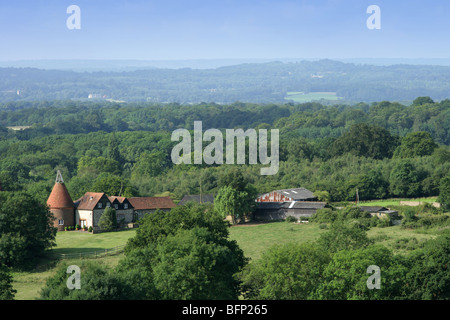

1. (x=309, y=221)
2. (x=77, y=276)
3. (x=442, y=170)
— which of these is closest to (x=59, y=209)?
(x=309, y=221)

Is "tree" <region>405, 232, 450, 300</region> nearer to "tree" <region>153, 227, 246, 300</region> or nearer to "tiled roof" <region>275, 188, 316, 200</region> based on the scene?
"tree" <region>153, 227, 246, 300</region>

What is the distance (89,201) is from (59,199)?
2.27 meters

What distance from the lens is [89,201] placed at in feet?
173

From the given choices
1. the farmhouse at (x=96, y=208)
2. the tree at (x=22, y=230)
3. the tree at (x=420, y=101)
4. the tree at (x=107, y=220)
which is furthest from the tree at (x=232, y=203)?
the tree at (x=420, y=101)

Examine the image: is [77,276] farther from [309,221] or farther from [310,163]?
[310,163]

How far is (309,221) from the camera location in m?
53.4

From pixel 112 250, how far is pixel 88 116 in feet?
498

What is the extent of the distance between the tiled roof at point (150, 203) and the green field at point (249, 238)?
13.1 ft

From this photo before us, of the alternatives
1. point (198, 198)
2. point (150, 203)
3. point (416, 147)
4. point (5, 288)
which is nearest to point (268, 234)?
point (150, 203)

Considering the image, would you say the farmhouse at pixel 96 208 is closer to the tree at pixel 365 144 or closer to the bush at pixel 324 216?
the bush at pixel 324 216

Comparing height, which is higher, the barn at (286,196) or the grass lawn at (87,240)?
the barn at (286,196)

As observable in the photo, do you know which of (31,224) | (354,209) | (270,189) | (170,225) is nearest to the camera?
(170,225)

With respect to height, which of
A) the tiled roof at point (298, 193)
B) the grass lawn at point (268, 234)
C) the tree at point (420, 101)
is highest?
the tree at point (420, 101)

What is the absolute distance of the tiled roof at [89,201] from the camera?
5222 cm
